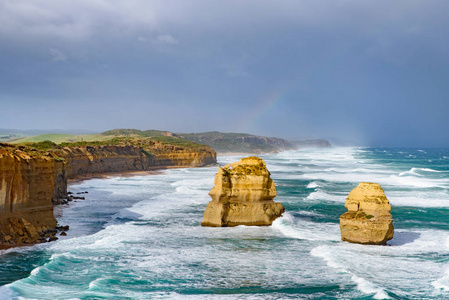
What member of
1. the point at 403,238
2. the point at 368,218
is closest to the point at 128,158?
the point at 403,238

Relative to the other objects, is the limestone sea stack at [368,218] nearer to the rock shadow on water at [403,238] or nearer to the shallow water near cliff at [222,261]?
the shallow water near cliff at [222,261]

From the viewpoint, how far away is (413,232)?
26578mm

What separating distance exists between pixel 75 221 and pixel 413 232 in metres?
21.1

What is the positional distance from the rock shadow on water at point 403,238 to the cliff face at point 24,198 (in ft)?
59.7

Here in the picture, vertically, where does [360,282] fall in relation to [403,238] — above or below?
below

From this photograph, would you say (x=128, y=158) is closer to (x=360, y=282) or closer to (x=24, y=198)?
(x=24, y=198)

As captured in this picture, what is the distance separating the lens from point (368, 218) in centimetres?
2184

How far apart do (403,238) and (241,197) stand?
30.3 ft

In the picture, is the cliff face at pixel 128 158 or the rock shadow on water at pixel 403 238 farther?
the cliff face at pixel 128 158

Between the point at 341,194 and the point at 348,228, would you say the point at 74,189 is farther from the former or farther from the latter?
the point at 348,228

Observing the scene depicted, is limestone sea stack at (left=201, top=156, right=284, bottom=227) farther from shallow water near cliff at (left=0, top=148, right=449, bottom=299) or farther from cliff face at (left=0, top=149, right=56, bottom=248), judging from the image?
cliff face at (left=0, top=149, right=56, bottom=248)

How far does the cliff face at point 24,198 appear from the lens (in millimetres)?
21906

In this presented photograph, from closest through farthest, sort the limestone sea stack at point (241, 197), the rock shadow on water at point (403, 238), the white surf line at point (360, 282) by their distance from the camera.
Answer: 1. the white surf line at point (360, 282)
2. the rock shadow on water at point (403, 238)
3. the limestone sea stack at point (241, 197)

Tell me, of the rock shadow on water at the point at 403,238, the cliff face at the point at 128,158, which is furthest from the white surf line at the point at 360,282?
the cliff face at the point at 128,158
